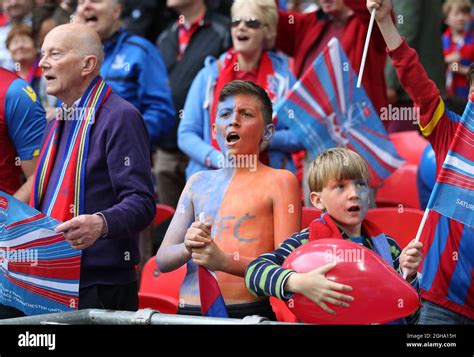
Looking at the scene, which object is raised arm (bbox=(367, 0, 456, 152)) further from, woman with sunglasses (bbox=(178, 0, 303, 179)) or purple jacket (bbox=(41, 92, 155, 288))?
woman with sunglasses (bbox=(178, 0, 303, 179))

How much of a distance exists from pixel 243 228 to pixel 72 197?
756 mm

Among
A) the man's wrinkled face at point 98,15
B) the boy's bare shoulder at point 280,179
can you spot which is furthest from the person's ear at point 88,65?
A: the man's wrinkled face at point 98,15

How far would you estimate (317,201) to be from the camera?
4.04 metres

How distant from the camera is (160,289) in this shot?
5.43 metres

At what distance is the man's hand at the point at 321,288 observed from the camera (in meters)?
3.47

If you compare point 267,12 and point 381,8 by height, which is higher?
point 267,12

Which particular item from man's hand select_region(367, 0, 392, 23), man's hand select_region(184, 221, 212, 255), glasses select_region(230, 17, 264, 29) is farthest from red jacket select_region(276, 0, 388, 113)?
man's hand select_region(184, 221, 212, 255)

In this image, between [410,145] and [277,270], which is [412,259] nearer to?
[277,270]

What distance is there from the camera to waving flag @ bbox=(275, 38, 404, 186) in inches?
239

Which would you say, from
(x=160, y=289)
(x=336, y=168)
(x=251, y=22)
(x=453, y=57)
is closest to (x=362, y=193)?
(x=336, y=168)

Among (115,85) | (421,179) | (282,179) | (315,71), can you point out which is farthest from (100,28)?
(282,179)

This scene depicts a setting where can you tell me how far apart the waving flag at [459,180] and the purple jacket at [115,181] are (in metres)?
1.20

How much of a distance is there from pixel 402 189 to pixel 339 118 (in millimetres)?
1383

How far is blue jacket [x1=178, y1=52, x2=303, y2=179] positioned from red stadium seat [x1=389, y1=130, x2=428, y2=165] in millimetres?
1523
